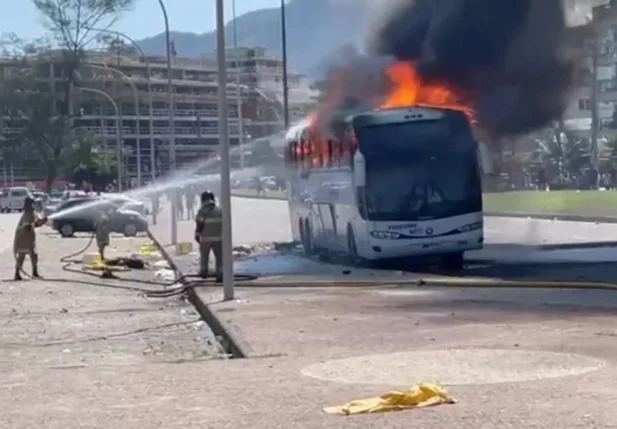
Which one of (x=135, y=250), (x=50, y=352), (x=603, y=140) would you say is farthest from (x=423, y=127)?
(x=603, y=140)

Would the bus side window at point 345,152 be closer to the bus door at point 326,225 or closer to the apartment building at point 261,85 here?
the bus door at point 326,225

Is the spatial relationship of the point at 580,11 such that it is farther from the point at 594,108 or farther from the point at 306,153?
the point at 594,108

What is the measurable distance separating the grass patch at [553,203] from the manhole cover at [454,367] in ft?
118

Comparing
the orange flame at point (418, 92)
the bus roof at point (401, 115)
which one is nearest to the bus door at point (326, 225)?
the orange flame at point (418, 92)

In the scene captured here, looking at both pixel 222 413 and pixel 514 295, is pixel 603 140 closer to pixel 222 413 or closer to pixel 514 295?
pixel 514 295

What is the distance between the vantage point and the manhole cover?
12008 mm

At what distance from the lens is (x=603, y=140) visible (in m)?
72.3

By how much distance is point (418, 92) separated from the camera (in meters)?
33.2

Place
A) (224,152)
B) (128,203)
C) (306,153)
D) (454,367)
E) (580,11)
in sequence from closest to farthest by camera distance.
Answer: (454,367) < (224,152) < (306,153) < (580,11) < (128,203)

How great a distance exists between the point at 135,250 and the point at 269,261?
33.8 feet

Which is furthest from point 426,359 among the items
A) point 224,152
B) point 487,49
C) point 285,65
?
point 285,65

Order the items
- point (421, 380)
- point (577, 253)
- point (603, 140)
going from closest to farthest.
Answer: point (421, 380) < point (577, 253) < point (603, 140)

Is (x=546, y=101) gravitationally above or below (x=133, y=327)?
above

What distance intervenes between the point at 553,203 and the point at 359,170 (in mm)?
25910
